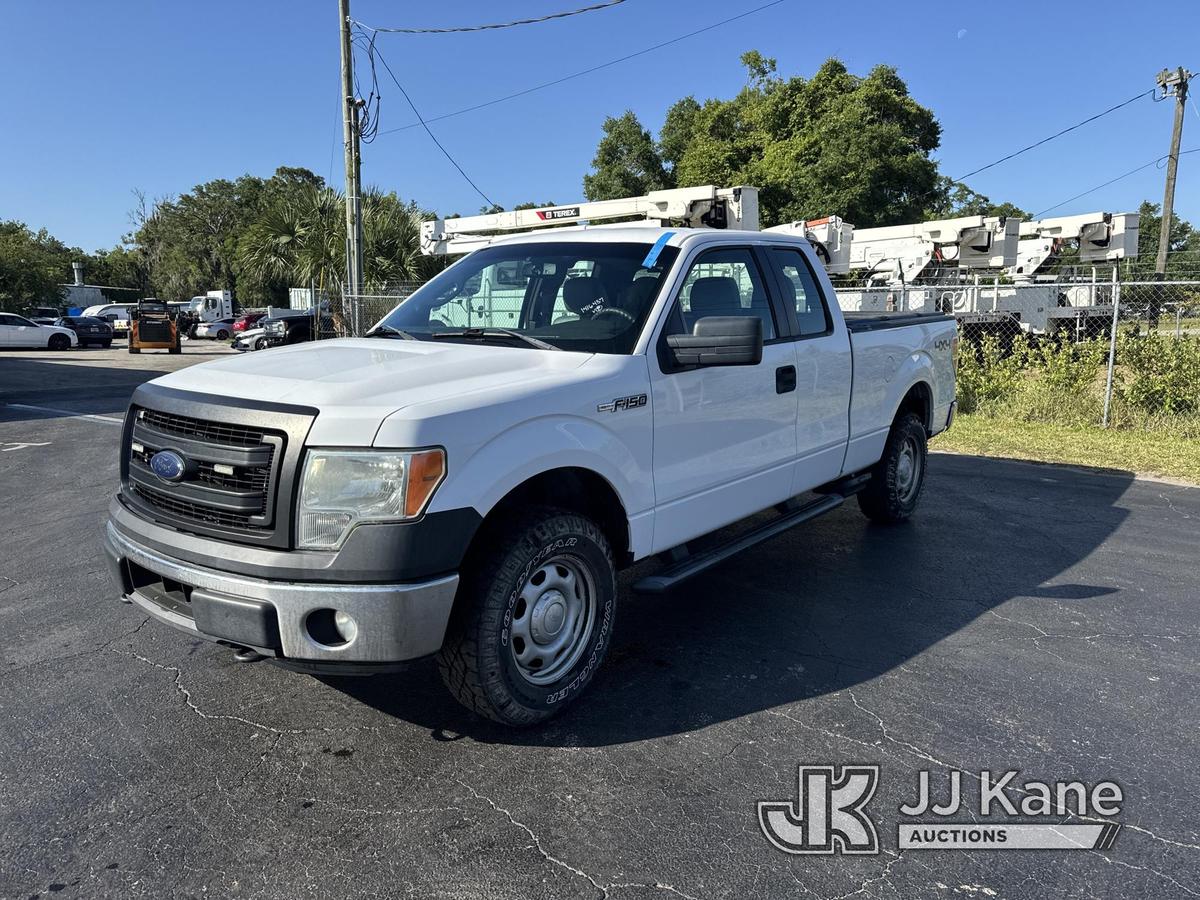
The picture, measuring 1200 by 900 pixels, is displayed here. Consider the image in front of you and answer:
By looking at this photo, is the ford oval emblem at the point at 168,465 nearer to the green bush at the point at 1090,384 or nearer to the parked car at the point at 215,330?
the green bush at the point at 1090,384

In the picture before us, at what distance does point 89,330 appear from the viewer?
1356 inches

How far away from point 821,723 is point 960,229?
68.1ft

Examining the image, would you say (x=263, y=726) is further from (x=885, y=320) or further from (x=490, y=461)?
(x=885, y=320)

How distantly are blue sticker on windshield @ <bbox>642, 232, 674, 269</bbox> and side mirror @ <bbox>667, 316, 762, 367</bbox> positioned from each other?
496 mm

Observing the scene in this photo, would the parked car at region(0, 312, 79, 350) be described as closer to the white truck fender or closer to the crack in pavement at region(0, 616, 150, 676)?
the crack in pavement at region(0, 616, 150, 676)

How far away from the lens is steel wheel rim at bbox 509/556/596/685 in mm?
3359

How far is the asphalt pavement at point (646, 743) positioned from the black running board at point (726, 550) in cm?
43

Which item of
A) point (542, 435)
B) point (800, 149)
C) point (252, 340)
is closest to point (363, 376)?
point (542, 435)

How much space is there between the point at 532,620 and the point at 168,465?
147 centimetres

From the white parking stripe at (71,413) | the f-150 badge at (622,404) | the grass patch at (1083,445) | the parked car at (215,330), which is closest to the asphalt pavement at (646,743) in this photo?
the f-150 badge at (622,404)

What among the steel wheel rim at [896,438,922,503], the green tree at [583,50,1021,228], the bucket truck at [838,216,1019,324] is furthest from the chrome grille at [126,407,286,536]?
the green tree at [583,50,1021,228]

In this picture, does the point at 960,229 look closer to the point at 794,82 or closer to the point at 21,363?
the point at 794,82

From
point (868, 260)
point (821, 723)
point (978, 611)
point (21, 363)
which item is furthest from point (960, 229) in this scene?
point (21, 363)

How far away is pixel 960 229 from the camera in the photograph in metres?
21.5
